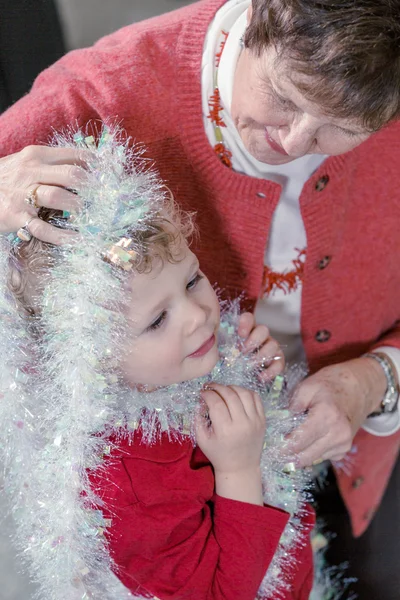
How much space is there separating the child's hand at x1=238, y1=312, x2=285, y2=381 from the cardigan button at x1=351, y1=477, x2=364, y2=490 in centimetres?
42

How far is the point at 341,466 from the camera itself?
4.84 feet

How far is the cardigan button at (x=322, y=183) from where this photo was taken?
125 cm

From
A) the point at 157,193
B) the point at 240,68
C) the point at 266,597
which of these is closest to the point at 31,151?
the point at 157,193

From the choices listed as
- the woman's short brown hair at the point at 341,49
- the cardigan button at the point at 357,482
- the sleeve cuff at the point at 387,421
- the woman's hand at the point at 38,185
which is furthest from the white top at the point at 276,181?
the woman's hand at the point at 38,185

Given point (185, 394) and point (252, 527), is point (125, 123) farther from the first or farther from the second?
point (252, 527)

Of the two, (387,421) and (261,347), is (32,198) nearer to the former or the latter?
(261,347)

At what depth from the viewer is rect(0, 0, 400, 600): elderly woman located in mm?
898

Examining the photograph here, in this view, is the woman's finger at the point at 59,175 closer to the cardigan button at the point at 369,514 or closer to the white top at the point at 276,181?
the white top at the point at 276,181

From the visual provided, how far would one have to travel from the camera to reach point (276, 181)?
1295 mm

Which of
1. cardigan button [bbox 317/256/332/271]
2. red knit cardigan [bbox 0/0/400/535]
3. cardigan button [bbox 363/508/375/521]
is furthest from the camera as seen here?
cardigan button [bbox 363/508/375/521]

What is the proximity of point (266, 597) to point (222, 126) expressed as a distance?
2.80 feet

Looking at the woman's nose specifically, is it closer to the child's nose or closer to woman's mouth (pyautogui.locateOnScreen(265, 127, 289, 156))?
woman's mouth (pyautogui.locateOnScreen(265, 127, 289, 156))

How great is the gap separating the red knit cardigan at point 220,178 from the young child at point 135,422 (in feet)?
0.52

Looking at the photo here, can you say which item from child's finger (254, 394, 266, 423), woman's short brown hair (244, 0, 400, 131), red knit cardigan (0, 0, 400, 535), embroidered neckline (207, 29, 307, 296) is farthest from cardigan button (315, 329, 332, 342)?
woman's short brown hair (244, 0, 400, 131)
